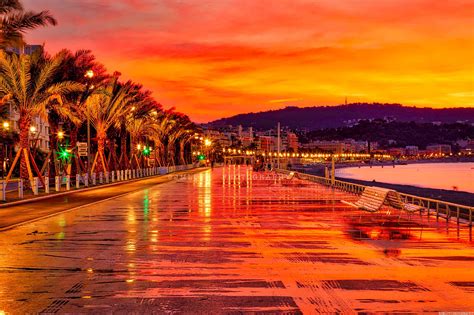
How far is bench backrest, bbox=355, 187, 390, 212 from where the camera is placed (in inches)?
723

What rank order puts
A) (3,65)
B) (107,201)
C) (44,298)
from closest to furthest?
1. (44,298)
2. (107,201)
3. (3,65)

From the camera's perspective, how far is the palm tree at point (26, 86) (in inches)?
1286

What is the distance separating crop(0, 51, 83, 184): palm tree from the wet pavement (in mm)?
15811

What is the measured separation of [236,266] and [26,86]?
25645mm

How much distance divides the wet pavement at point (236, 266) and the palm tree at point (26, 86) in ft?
51.9

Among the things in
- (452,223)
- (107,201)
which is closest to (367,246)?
(452,223)

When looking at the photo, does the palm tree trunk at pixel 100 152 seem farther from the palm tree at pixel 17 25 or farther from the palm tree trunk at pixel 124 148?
the palm tree at pixel 17 25

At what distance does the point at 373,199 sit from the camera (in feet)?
64.1

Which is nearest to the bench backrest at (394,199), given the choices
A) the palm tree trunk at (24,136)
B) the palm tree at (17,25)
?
the palm tree at (17,25)

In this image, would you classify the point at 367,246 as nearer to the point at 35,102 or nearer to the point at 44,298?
the point at 44,298

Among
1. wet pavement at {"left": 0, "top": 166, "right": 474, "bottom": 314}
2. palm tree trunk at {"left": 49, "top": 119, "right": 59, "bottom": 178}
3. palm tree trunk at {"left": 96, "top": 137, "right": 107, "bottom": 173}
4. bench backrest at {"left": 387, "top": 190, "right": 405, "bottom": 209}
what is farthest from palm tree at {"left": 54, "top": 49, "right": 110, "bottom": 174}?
bench backrest at {"left": 387, "top": 190, "right": 405, "bottom": 209}

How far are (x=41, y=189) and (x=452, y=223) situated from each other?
2686cm

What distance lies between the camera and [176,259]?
11578 mm

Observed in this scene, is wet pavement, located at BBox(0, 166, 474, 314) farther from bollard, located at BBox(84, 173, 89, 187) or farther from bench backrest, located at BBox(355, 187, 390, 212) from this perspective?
bollard, located at BBox(84, 173, 89, 187)
